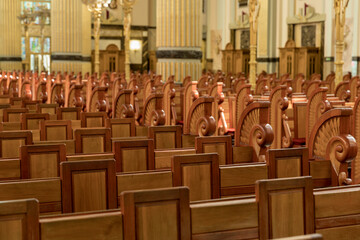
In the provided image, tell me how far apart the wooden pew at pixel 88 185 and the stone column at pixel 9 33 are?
85.5ft

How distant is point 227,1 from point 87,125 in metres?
22.1

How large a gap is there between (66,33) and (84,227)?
2023 centimetres

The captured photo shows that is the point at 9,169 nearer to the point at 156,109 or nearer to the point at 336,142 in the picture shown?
the point at 336,142

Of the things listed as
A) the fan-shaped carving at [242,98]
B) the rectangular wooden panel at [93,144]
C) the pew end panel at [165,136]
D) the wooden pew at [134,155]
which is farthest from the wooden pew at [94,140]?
the fan-shaped carving at [242,98]

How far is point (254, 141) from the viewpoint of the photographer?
5.22 metres

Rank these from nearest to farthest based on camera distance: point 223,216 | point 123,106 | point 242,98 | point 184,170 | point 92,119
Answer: point 223,216, point 184,170, point 92,119, point 123,106, point 242,98

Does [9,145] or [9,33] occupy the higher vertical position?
[9,33]

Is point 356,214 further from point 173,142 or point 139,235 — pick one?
point 173,142

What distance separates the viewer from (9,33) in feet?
92.5

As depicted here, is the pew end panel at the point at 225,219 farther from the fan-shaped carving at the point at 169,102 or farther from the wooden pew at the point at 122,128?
the fan-shaped carving at the point at 169,102

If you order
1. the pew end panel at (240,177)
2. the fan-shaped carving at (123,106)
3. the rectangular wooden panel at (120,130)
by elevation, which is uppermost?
the fan-shaped carving at (123,106)

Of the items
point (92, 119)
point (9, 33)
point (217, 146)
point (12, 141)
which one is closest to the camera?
point (217, 146)

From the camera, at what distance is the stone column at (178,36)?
48.6 feet

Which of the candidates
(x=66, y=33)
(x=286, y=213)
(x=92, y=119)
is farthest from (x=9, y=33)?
(x=286, y=213)
